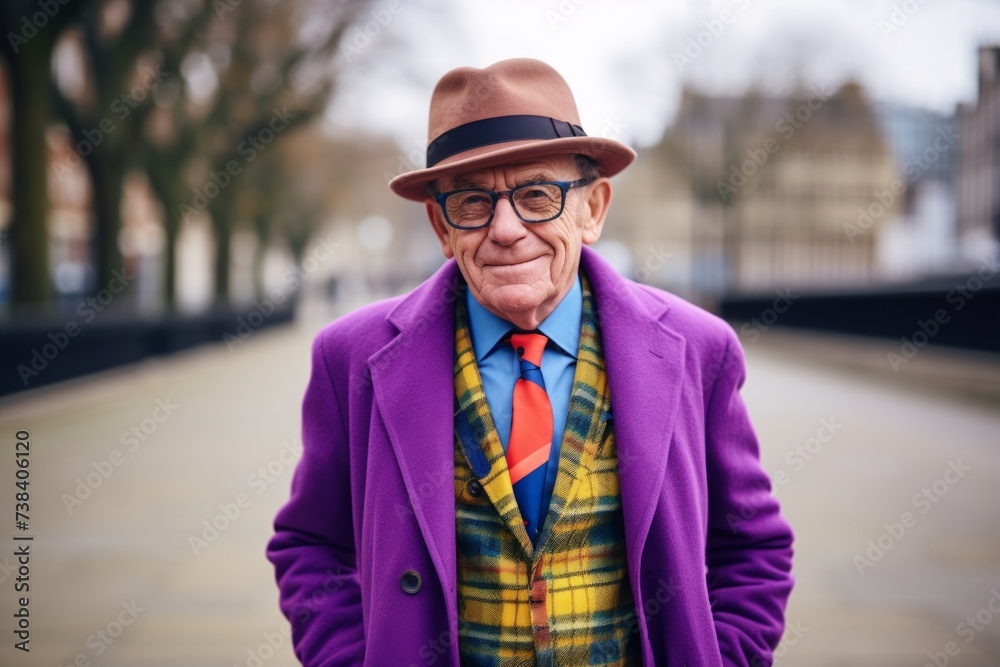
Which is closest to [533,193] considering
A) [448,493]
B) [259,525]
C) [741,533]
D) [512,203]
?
[512,203]

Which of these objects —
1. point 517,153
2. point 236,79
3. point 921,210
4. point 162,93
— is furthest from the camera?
point 921,210

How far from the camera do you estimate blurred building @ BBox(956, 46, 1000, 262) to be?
36.2 meters

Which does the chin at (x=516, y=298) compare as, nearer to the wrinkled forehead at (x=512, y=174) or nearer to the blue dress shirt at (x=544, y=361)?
the blue dress shirt at (x=544, y=361)

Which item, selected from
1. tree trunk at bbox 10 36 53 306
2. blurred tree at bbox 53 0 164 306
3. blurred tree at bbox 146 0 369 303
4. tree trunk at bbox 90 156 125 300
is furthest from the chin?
blurred tree at bbox 146 0 369 303

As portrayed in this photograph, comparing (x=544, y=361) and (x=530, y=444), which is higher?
(x=544, y=361)

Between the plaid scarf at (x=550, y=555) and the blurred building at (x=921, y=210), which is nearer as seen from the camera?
the plaid scarf at (x=550, y=555)

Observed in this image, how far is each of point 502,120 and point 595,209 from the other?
35 cm

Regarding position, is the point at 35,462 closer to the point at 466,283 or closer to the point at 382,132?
the point at 466,283

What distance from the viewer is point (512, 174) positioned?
74.5 inches

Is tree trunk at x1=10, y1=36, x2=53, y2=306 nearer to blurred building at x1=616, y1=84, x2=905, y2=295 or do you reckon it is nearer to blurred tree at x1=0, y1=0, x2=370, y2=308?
blurred tree at x1=0, y1=0, x2=370, y2=308

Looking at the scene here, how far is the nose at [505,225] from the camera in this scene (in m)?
1.87

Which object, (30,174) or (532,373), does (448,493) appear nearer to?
(532,373)

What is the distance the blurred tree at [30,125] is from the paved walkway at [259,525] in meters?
1.70

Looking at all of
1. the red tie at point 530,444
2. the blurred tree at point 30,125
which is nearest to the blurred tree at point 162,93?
the blurred tree at point 30,125
